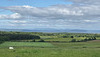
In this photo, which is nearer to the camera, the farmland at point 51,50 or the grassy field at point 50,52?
the grassy field at point 50,52

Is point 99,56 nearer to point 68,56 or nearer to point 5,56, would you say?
point 68,56

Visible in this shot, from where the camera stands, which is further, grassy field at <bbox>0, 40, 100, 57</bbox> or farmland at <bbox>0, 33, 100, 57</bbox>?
farmland at <bbox>0, 33, 100, 57</bbox>

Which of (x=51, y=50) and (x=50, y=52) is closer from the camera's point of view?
(x=50, y=52)

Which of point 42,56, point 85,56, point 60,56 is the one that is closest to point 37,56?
point 42,56

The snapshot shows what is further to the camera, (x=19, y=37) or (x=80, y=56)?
(x=19, y=37)

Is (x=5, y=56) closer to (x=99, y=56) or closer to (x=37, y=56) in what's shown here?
(x=37, y=56)

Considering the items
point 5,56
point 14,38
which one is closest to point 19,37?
point 14,38

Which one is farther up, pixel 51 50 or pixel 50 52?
pixel 50 52

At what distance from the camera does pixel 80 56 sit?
2875cm

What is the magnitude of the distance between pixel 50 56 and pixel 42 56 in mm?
1352

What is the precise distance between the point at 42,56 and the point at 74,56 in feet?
17.7

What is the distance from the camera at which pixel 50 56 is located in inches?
1121

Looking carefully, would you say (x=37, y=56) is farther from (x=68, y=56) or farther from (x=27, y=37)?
(x=27, y=37)

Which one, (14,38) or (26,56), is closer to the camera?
(26,56)
